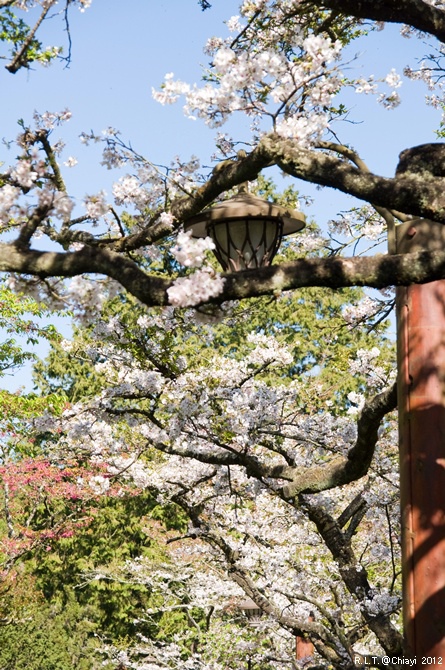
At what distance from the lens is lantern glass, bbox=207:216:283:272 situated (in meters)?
4.04

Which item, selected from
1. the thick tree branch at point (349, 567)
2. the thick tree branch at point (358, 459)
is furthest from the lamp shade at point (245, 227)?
the thick tree branch at point (349, 567)

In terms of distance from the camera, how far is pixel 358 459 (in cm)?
514

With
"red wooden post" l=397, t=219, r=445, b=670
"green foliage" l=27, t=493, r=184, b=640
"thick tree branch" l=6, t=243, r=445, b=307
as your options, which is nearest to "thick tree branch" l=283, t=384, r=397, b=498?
"red wooden post" l=397, t=219, r=445, b=670

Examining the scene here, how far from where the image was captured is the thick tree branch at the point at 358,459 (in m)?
4.83

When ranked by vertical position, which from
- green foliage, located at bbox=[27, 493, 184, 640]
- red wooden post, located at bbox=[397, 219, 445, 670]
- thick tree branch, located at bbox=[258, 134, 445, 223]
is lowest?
red wooden post, located at bbox=[397, 219, 445, 670]

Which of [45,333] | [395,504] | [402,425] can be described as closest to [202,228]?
[402,425]

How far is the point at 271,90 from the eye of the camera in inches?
170

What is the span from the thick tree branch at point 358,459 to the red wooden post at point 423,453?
3.38 ft

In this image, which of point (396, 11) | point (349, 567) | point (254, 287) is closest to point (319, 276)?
point (254, 287)

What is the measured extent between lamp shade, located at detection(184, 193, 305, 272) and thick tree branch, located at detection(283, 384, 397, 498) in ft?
3.77

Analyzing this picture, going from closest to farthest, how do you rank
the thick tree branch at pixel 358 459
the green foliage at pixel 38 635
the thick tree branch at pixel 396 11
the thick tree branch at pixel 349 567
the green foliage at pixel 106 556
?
1. the thick tree branch at pixel 396 11
2. the thick tree branch at pixel 358 459
3. the thick tree branch at pixel 349 567
4. the green foliage at pixel 38 635
5. the green foliage at pixel 106 556

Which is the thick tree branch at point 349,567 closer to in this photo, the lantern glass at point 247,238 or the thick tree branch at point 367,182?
the lantern glass at point 247,238

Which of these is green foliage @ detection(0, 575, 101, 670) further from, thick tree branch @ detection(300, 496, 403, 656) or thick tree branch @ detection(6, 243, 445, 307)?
thick tree branch @ detection(6, 243, 445, 307)

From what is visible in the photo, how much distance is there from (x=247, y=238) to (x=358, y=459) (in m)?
1.78
